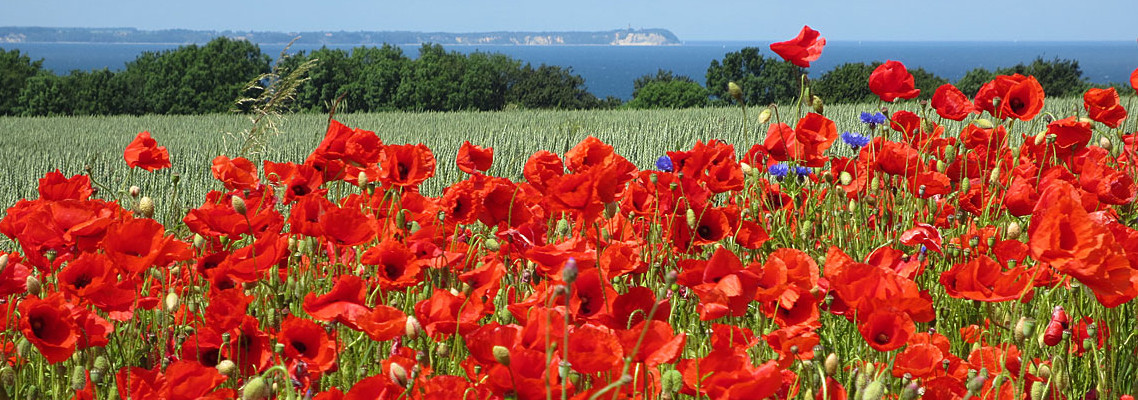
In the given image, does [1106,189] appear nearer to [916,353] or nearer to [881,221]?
[881,221]

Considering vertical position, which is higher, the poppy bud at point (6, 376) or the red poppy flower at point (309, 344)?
the red poppy flower at point (309, 344)

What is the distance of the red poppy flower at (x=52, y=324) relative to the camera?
1162 mm

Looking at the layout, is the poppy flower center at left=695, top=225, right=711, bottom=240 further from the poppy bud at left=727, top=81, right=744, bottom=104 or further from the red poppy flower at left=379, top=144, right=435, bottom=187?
the red poppy flower at left=379, top=144, right=435, bottom=187

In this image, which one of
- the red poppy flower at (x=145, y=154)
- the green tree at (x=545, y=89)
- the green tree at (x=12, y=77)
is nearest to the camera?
the red poppy flower at (x=145, y=154)

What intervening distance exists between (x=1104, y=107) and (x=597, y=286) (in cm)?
164

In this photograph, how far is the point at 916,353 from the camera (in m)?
1.12

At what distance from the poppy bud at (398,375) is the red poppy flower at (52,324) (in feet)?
1.63

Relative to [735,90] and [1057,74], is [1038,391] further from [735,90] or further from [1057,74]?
[1057,74]

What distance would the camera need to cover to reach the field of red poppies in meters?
1.01

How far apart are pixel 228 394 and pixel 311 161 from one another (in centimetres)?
78

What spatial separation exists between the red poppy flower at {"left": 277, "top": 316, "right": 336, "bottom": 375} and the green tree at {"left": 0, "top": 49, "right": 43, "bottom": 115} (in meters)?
35.2

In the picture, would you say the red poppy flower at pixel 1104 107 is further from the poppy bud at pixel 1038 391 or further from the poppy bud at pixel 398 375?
the poppy bud at pixel 398 375

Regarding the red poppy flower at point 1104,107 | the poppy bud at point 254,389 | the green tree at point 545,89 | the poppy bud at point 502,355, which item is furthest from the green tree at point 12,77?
the poppy bud at point 502,355

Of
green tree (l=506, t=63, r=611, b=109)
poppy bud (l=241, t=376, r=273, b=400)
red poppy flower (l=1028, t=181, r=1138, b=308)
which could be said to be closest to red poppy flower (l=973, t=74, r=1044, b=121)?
red poppy flower (l=1028, t=181, r=1138, b=308)
